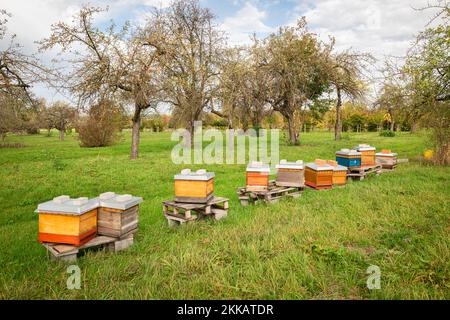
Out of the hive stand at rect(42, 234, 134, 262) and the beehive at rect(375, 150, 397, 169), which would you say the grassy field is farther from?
the beehive at rect(375, 150, 397, 169)

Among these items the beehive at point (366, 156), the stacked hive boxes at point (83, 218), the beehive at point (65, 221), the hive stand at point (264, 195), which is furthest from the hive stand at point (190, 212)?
the beehive at point (366, 156)

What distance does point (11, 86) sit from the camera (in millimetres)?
11727

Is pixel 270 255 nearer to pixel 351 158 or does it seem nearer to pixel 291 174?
pixel 291 174

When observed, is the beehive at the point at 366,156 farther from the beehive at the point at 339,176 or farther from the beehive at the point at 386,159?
the beehive at the point at 339,176

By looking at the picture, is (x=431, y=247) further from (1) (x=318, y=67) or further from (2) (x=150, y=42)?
(1) (x=318, y=67)

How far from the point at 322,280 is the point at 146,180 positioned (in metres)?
8.28

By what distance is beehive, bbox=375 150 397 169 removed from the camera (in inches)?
467

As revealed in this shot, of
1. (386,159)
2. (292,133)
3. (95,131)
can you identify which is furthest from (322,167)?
(95,131)

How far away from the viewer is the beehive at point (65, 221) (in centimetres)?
418

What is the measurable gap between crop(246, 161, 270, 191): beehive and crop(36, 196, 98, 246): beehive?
4080 millimetres

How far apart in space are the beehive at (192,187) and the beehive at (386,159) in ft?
30.1

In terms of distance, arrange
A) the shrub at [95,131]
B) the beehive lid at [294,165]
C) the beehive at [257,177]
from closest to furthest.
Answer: the beehive at [257,177] → the beehive lid at [294,165] → the shrub at [95,131]

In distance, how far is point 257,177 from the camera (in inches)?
290
